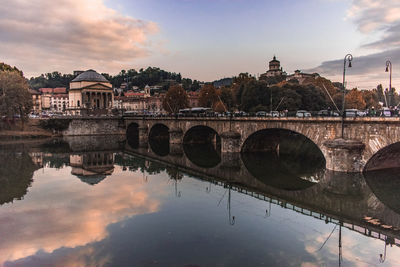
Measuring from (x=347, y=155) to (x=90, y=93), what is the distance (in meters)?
103

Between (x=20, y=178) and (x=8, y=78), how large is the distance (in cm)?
4831

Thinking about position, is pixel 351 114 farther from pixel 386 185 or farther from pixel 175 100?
pixel 175 100

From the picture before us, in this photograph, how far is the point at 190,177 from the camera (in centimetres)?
3266

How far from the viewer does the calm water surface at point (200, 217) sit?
14.8 metres

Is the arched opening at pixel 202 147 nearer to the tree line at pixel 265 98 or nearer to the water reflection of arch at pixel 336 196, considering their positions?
the water reflection of arch at pixel 336 196

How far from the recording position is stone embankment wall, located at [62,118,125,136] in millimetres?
83438

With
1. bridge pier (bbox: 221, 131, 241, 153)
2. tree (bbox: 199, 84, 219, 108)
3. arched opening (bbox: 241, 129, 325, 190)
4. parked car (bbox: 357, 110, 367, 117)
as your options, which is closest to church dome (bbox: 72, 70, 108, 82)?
tree (bbox: 199, 84, 219, 108)

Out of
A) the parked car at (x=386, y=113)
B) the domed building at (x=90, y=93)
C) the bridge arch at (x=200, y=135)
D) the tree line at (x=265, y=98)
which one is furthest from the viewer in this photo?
the domed building at (x=90, y=93)

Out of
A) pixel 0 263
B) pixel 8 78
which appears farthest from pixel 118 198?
pixel 8 78

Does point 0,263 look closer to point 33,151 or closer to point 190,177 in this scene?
point 190,177

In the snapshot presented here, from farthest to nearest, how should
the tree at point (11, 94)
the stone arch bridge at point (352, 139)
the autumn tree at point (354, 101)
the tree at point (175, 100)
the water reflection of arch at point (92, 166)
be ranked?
the tree at point (175, 100)
the autumn tree at point (354, 101)
the tree at point (11, 94)
the water reflection of arch at point (92, 166)
the stone arch bridge at point (352, 139)

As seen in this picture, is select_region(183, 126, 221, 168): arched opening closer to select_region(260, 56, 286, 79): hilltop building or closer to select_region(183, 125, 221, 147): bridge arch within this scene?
select_region(183, 125, 221, 147): bridge arch

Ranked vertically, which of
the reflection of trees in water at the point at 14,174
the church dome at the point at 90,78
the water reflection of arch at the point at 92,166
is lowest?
the water reflection of arch at the point at 92,166

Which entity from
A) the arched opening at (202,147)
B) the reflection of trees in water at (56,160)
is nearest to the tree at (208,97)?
the arched opening at (202,147)
